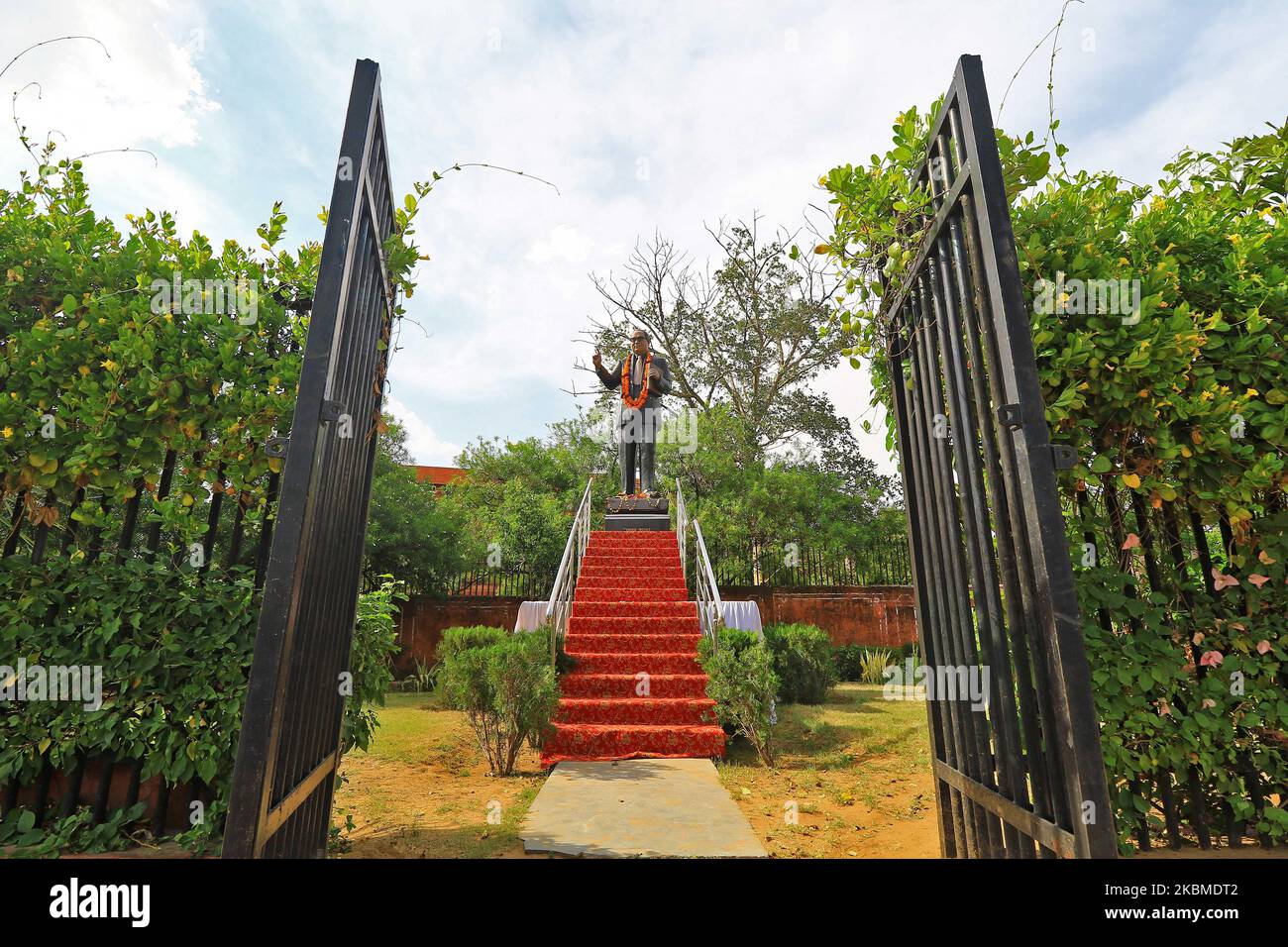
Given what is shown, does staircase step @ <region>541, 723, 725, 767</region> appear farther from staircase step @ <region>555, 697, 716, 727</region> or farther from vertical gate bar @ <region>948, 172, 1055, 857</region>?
vertical gate bar @ <region>948, 172, 1055, 857</region>

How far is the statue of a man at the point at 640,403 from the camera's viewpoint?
1141 cm

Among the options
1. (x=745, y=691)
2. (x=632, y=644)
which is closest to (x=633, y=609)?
(x=632, y=644)

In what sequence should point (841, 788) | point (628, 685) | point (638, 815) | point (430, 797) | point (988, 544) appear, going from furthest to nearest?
point (628, 685), point (841, 788), point (430, 797), point (638, 815), point (988, 544)

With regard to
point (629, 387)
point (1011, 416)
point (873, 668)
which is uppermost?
point (629, 387)

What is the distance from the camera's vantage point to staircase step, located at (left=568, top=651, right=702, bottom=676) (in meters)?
7.08

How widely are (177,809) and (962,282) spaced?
12.6ft

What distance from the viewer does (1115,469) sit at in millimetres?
2727

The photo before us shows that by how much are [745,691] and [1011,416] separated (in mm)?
4544

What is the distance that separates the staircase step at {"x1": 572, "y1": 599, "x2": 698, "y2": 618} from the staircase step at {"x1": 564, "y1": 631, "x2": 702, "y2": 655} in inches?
26.2

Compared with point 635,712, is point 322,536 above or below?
above

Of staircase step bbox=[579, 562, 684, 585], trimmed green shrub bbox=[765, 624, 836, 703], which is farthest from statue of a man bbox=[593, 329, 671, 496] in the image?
trimmed green shrub bbox=[765, 624, 836, 703]

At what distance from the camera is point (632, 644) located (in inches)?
296

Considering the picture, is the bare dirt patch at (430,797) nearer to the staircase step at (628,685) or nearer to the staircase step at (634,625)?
the staircase step at (628,685)

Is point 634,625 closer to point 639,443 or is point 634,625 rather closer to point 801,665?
point 801,665
